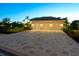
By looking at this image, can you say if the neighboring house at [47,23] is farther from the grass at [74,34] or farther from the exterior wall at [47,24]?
the grass at [74,34]

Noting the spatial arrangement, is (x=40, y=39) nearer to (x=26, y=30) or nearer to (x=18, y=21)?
(x=26, y=30)

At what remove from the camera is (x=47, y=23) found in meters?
6.05

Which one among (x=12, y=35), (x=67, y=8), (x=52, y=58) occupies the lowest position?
(x=52, y=58)

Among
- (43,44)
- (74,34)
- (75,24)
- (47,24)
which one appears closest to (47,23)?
(47,24)

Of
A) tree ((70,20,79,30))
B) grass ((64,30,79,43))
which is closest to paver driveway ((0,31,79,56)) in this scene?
grass ((64,30,79,43))

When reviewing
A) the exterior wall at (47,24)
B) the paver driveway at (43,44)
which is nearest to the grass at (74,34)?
the paver driveway at (43,44)

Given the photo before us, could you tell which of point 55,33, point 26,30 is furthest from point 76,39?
point 26,30

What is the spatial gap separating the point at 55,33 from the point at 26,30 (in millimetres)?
996

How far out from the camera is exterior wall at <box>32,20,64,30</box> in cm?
586

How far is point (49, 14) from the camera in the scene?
585cm

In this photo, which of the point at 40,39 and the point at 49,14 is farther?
the point at 40,39

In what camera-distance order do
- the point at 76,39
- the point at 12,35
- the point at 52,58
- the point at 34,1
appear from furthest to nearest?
the point at 12,35
the point at 76,39
the point at 34,1
the point at 52,58

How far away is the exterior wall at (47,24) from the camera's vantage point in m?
5.86

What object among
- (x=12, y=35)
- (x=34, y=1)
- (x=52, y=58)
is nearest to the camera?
(x=52, y=58)
